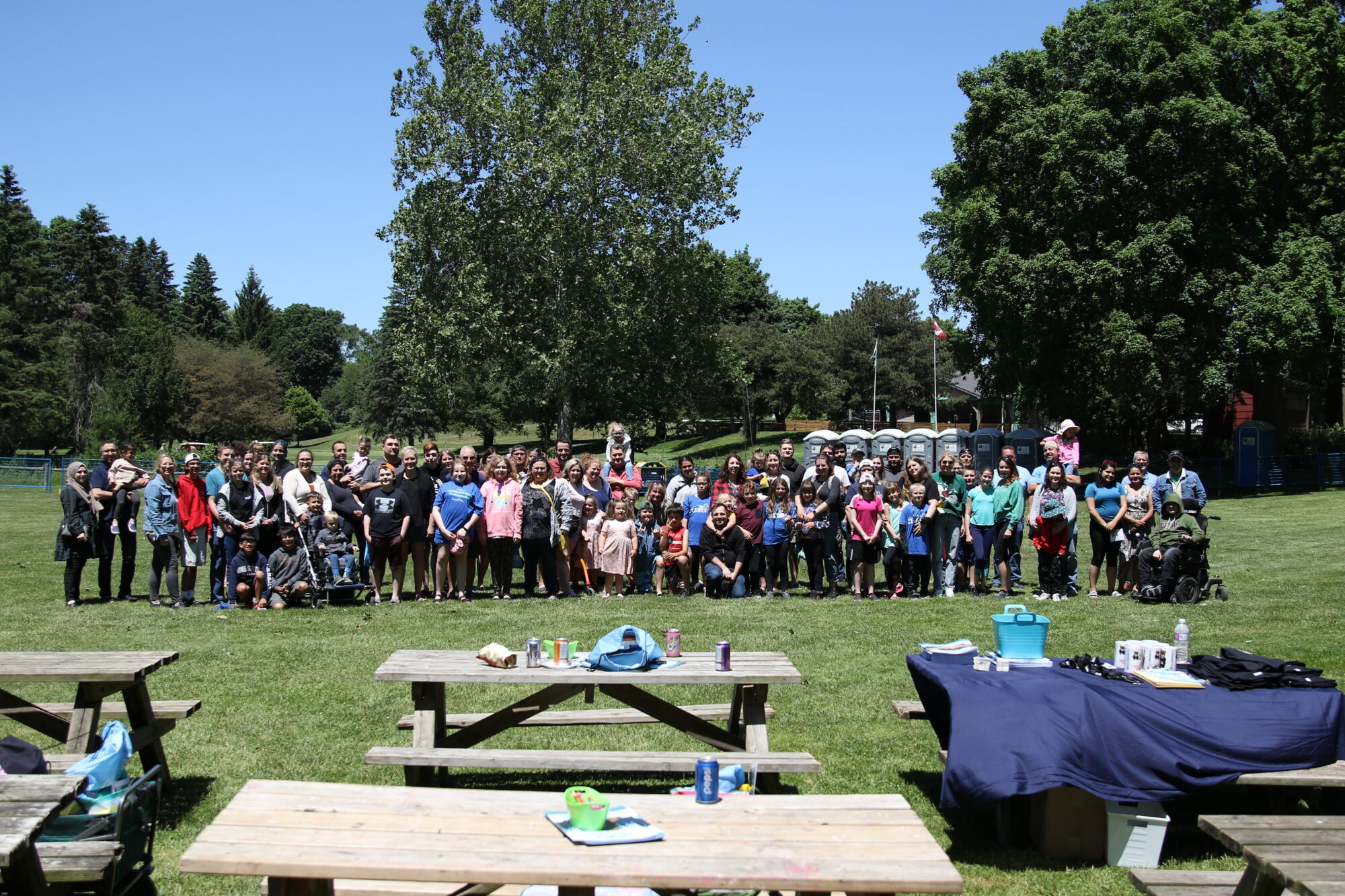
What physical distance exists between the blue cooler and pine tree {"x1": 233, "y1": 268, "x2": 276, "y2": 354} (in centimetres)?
8860

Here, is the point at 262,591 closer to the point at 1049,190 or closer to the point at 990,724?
the point at 990,724

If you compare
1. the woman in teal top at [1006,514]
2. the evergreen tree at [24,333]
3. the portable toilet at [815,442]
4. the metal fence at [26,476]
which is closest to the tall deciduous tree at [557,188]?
the portable toilet at [815,442]

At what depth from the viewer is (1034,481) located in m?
13.1

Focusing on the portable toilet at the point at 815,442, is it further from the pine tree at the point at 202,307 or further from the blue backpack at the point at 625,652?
the pine tree at the point at 202,307

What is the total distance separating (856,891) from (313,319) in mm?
123331

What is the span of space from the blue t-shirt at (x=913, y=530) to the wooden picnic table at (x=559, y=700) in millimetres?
6508

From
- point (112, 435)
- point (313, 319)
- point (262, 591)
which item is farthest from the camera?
point (313, 319)

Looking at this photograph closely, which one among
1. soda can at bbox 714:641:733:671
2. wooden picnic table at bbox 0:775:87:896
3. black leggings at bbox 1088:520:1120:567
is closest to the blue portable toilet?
black leggings at bbox 1088:520:1120:567

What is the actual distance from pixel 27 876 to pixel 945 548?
10863mm

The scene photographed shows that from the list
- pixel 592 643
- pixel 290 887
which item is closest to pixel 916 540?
pixel 592 643

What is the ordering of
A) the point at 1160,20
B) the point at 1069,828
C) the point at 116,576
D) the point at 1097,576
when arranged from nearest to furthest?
1. the point at 1069,828
2. the point at 1097,576
3. the point at 116,576
4. the point at 1160,20

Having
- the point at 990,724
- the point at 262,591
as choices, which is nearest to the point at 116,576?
the point at 262,591

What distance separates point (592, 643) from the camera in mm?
9586

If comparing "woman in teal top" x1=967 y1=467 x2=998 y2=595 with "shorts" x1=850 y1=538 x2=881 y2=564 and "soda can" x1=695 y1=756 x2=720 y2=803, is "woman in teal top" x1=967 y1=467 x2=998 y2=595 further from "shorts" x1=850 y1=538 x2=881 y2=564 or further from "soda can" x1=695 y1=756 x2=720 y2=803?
"soda can" x1=695 y1=756 x2=720 y2=803
